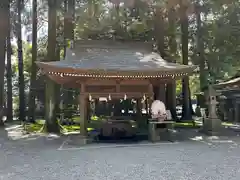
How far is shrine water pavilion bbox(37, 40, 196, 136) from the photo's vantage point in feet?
29.6

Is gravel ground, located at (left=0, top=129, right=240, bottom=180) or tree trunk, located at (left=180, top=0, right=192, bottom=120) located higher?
tree trunk, located at (left=180, top=0, right=192, bottom=120)

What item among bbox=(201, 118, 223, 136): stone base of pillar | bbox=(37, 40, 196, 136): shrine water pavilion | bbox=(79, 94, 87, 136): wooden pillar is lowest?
bbox=(201, 118, 223, 136): stone base of pillar

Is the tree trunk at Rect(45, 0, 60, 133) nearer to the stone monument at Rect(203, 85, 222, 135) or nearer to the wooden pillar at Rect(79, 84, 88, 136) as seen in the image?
the wooden pillar at Rect(79, 84, 88, 136)

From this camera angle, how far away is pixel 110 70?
353 inches

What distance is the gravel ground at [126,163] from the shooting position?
5.20 meters

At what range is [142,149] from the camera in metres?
8.32

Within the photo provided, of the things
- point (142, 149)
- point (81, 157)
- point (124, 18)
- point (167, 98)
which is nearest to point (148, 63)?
point (142, 149)

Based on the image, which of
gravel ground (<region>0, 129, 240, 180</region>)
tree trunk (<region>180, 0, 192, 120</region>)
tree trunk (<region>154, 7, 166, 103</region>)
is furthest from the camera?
tree trunk (<region>180, 0, 192, 120</region>)

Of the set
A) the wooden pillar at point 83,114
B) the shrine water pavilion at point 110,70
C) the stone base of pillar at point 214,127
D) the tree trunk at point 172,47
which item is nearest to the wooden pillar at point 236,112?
the tree trunk at point 172,47

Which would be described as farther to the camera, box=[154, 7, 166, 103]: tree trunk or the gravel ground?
box=[154, 7, 166, 103]: tree trunk

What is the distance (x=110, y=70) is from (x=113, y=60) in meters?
1.46

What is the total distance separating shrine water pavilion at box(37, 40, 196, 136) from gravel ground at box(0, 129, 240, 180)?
2113 mm

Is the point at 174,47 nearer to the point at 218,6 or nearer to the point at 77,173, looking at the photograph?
the point at 218,6

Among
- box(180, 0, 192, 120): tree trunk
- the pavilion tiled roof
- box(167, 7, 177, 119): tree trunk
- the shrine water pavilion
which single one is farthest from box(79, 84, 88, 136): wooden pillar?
box(180, 0, 192, 120): tree trunk
